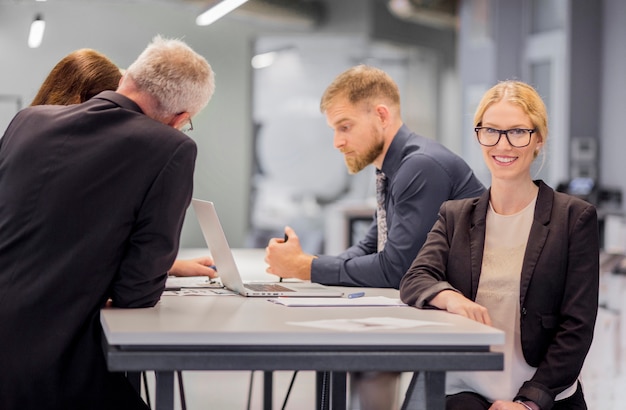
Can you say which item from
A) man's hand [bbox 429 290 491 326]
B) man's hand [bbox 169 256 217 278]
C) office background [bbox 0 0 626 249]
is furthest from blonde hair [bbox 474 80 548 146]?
office background [bbox 0 0 626 249]

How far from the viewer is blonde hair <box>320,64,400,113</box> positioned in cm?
328

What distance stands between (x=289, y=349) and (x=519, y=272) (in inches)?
31.1

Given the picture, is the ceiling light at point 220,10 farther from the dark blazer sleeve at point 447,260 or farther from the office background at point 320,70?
the office background at point 320,70

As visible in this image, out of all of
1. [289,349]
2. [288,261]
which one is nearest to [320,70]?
[288,261]

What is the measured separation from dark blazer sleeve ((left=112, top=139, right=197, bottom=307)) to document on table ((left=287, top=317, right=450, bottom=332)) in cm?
44

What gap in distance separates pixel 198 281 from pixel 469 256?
102cm

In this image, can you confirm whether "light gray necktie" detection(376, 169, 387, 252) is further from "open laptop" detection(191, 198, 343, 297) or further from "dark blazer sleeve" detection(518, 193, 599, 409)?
"dark blazer sleeve" detection(518, 193, 599, 409)

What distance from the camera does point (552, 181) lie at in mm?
11117

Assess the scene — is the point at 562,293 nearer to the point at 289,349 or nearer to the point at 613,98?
the point at 289,349

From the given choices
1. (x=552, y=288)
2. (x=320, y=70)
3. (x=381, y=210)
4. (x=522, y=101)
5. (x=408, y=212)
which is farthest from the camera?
(x=320, y=70)

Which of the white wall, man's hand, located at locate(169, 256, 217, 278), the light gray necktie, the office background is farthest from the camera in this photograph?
the office background

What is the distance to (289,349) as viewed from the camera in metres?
1.80

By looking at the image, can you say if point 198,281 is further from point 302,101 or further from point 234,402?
point 302,101

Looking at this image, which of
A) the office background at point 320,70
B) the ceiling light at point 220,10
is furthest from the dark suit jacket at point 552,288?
the office background at point 320,70
